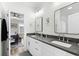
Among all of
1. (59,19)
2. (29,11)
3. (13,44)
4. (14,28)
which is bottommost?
(13,44)

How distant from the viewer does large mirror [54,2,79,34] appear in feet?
6.63

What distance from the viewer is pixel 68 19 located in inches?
88.1

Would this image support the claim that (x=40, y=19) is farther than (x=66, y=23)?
Yes

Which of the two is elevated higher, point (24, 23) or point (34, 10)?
point (34, 10)

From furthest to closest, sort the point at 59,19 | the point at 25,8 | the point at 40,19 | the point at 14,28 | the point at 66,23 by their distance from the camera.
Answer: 1. the point at 25,8
2. the point at 40,19
3. the point at 14,28
4. the point at 59,19
5. the point at 66,23

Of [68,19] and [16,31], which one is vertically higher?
[68,19]

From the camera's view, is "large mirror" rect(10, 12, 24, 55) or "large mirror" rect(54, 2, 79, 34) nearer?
"large mirror" rect(54, 2, 79, 34)

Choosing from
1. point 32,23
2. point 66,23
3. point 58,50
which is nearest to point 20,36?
point 32,23

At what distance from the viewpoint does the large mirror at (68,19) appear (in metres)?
2.02

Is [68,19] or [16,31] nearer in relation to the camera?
[68,19]

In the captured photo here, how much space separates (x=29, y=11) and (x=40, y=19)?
0.87 meters

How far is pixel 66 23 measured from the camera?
232 centimetres

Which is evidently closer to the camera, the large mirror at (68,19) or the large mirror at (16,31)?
the large mirror at (68,19)

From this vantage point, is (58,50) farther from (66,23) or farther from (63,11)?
(63,11)
